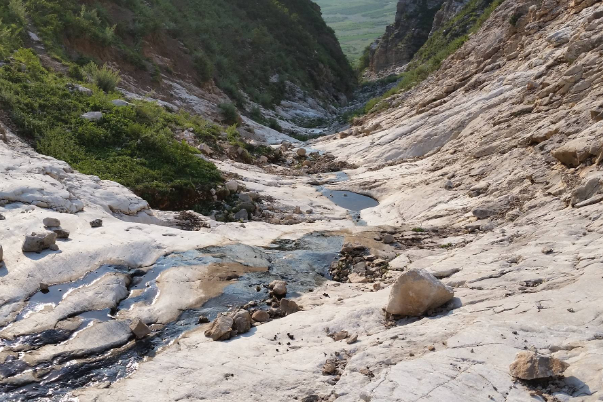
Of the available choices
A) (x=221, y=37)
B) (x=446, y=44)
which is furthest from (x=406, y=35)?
(x=221, y=37)

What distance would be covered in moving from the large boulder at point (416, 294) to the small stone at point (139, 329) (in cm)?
223

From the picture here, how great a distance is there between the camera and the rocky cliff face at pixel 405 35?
164 feet

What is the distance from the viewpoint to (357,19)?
137000 mm

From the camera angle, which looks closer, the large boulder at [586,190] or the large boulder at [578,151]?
the large boulder at [586,190]

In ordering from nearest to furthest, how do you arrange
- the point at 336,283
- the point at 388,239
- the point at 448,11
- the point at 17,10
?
1. the point at 336,283
2. the point at 388,239
3. the point at 17,10
4. the point at 448,11

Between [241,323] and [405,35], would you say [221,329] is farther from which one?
[405,35]

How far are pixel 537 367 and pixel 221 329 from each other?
2.56 meters

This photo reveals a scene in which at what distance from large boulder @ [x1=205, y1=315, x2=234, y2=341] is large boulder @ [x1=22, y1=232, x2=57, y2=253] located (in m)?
2.29

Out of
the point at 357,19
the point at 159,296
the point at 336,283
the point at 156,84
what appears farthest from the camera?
the point at 357,19

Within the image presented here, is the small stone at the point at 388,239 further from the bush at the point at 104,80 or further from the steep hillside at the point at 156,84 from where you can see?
the bush at the point at 104,80

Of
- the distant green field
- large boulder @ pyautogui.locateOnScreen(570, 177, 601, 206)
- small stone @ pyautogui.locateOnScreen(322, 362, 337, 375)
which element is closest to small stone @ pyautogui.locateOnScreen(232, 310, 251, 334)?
small stone @ pyautogui.locateOnScreen(322, 362, 337, 375)

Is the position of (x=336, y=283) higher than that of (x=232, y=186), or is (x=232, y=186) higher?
(x=232, y=186)

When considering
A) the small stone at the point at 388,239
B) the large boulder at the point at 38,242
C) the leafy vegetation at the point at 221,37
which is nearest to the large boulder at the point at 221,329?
the large boulder at the point at 38,242

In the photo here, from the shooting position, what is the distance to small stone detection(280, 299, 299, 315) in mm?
5367
